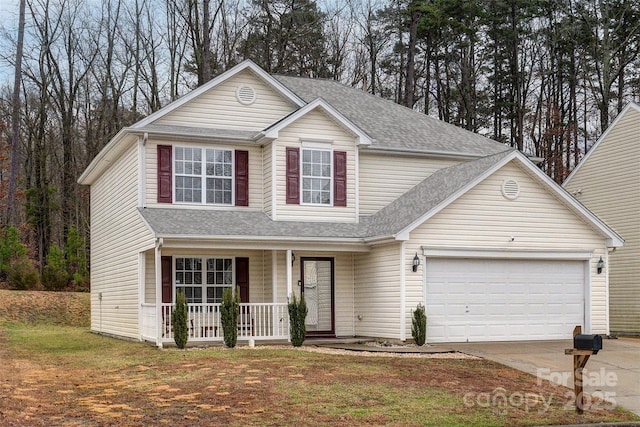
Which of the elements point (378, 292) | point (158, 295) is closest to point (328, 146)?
point (378, 292)

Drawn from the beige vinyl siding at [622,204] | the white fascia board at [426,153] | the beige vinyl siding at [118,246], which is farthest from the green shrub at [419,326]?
the beige vinyl siding at [622,204]

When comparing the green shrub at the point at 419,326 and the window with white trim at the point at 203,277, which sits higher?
the window with white trim at the point at 203,277

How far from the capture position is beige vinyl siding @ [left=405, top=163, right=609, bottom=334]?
20078 millimetres

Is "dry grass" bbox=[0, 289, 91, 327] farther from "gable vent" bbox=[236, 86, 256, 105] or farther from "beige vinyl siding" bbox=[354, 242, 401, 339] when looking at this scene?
"beige vinyl siding" bbox=[354, 242, 401, 339]

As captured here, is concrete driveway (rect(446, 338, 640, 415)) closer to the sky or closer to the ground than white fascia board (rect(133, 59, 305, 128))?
closer to the ground

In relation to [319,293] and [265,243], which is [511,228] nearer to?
[319,293]

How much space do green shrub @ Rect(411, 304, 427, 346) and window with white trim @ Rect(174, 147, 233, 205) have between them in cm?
596

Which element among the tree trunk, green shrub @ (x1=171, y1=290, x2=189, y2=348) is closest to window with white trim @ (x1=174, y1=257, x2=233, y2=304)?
green shrub @ (x1=171, y1=290, x2=189, y2=348)

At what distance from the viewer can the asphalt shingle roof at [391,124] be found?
2397cm

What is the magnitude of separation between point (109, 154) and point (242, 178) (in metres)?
4.39

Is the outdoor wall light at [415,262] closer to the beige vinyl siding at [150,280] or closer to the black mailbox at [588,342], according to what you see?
the beige vinyl siding at [150,280]

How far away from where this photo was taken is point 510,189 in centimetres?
2070

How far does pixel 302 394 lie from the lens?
12.2 meters

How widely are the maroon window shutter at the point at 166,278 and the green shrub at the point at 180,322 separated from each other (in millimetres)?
2242
